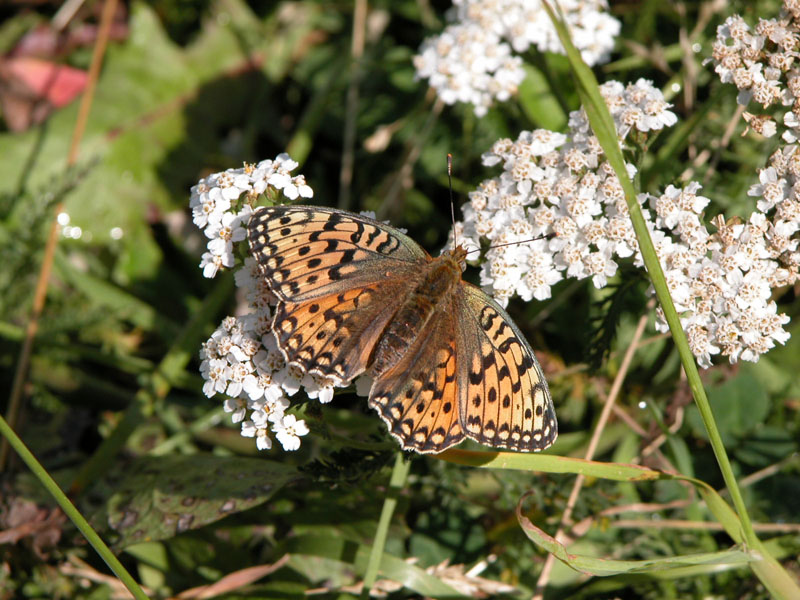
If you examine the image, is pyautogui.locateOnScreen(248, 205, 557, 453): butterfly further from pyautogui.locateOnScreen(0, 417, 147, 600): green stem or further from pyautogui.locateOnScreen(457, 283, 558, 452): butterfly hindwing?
pyautogui.locateOnScreen(0, 417, 147, 600): green stem

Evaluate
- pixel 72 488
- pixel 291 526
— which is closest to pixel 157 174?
pixel 72 488

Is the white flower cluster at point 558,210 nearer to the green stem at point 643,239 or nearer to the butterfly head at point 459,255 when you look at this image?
the butterfly head at point 459,255

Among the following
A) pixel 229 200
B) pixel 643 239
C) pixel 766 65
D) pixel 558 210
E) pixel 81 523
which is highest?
pixel 766 65

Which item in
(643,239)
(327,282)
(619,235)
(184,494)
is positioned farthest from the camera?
(184,494)

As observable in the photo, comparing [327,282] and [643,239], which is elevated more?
[643,239]

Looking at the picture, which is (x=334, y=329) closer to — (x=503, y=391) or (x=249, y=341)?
(x=249, y=341)

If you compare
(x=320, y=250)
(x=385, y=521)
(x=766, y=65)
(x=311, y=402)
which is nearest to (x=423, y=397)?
(x=311, y=402)

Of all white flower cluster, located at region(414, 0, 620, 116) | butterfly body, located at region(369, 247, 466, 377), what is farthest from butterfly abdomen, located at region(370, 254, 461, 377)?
white flower cluster, located at region(414, 0, 620, 116)

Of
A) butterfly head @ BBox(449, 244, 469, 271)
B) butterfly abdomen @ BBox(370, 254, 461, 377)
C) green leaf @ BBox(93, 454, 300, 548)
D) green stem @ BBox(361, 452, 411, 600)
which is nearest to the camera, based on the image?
butterfly abdomen @ BBox(370, 254, 461, 377)
